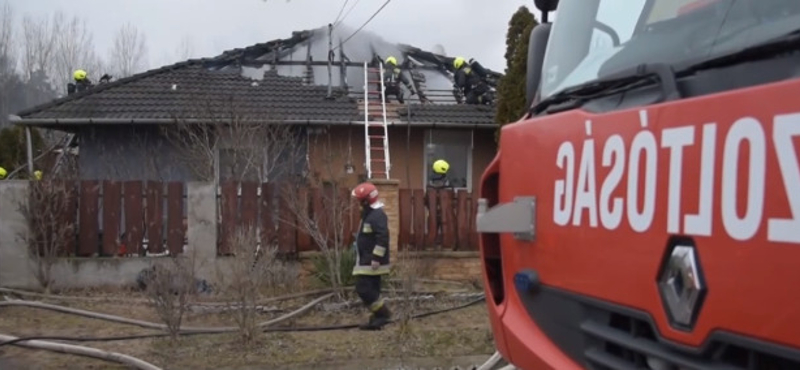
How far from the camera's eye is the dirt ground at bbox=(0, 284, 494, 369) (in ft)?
22.1

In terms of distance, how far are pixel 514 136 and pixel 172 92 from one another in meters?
13.6

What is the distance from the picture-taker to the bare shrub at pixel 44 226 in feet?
32.7

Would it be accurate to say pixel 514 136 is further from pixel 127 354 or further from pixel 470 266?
pixel 470 266

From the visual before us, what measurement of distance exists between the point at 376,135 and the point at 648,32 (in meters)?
12.2

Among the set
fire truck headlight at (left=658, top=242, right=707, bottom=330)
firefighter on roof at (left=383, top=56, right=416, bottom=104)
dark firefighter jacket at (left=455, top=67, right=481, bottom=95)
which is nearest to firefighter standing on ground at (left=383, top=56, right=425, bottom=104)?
firefighter on roof at (left=383, top=56, right=416, bottom=104)

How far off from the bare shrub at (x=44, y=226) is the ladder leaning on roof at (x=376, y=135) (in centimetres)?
491

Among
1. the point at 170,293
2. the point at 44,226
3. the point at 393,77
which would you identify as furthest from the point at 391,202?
the point at 393,77

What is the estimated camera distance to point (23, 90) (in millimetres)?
38562

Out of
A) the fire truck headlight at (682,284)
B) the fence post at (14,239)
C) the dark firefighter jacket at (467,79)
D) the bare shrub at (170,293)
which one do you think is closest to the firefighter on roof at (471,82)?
the dark firefighter jacket at (467,79)

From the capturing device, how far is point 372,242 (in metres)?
8.05

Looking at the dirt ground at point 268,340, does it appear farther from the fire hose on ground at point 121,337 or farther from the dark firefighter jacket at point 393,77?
the dark firefighter jacket at point 393,77

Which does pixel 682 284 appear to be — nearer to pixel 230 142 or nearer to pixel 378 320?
pixel 378 320

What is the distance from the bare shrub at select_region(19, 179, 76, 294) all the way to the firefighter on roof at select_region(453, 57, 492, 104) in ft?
27.6

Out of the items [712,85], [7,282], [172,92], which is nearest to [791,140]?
[712,85]
